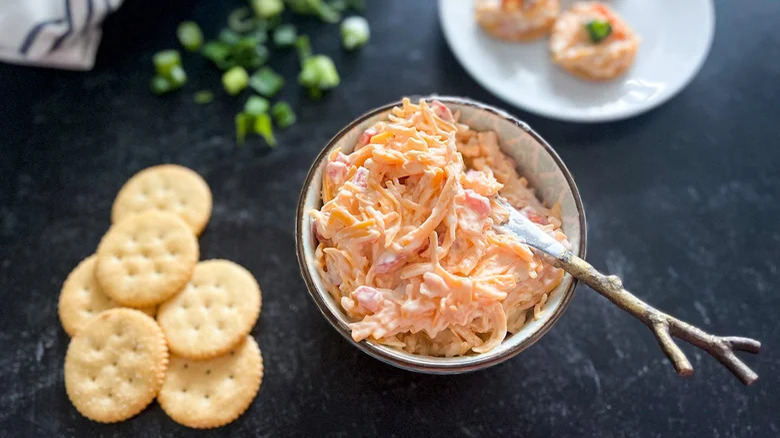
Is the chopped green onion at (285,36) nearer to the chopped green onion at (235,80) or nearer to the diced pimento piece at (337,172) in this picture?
the chopped green onion at (235,80)

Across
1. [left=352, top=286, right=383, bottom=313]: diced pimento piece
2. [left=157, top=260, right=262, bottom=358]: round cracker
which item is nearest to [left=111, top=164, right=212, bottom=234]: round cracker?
[left=157, top=260, right=262, bottom=358]: round cracker

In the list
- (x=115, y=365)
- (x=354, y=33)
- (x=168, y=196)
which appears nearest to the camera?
(x=115, y=365)

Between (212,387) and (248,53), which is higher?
(248,53)

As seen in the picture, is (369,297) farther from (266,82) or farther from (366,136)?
(266,82)

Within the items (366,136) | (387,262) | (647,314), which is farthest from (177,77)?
(647,314)

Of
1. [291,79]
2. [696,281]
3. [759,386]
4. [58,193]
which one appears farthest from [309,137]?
[759,386]

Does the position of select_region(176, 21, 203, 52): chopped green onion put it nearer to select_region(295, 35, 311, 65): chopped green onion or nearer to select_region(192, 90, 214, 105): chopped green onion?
select_region(192, 90, 214, 105): chopped green onion
